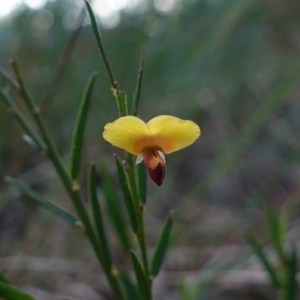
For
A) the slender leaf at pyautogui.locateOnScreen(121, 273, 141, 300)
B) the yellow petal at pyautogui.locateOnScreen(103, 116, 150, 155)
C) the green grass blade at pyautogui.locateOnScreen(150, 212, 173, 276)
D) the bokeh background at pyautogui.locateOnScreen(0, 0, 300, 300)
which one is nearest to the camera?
the yellow petal at pyautogui.locateOnScreen(103, 116, 150, 155)

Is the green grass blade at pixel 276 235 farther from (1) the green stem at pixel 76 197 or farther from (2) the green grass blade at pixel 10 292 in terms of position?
(2) the green grass blade at pixel 10 292

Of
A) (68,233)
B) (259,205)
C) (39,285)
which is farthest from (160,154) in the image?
(259,205)

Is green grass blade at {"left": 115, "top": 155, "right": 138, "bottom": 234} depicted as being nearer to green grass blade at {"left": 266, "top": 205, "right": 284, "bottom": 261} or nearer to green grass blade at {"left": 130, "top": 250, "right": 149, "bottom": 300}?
green grass blade at {"left": 130, "top": 250, "right": 149, "bottom": 300}

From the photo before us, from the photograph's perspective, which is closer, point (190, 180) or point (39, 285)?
point (39, 285)

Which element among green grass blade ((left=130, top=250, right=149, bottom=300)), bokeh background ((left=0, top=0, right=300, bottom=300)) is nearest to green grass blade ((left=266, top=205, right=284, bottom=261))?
bokeh background ((left=0, top=0, right=300, bottom=300))

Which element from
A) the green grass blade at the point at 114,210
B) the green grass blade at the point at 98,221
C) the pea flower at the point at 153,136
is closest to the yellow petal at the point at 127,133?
the pea flower at the point at 153,136

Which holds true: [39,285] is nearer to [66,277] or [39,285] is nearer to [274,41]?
[66,277]
